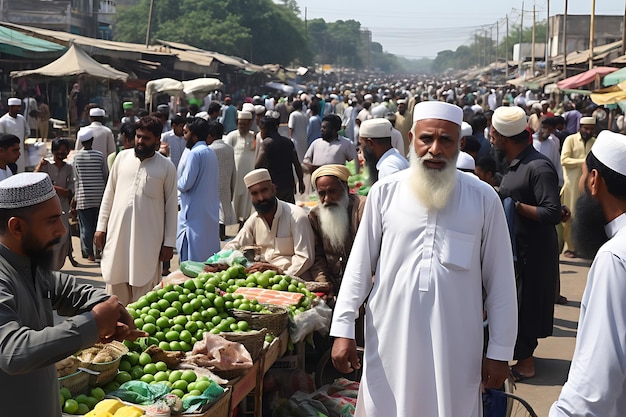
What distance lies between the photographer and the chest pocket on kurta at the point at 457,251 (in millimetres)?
3490

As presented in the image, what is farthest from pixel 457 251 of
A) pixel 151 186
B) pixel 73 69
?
pixel 73 69

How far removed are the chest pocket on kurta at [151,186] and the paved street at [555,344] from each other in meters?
2.89

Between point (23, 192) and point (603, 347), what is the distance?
1.72 m

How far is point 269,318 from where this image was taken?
16.4 feet

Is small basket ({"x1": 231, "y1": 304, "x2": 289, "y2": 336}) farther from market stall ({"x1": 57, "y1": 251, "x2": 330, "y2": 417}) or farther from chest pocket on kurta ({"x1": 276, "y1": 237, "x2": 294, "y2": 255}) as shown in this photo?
chest pocket on kurta ({"x1": 276, "y1": 237, "x2": 294, "y2": 255})

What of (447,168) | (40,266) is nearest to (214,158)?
(447,168)

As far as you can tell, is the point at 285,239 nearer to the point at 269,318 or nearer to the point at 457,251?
the point at 269,318

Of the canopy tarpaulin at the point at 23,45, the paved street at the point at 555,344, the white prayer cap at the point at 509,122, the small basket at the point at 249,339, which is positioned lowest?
the paved street at the point at 555,344

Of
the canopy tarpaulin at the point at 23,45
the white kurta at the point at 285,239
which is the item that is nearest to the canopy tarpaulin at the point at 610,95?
the white kurta at the point at 285,239

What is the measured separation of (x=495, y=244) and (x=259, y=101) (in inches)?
737

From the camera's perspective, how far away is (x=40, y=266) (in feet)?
8.95

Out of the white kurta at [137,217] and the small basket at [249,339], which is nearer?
the small basket at [249,339]

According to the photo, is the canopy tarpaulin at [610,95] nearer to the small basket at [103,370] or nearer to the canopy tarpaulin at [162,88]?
the canopy tarpaulin at [162,88]

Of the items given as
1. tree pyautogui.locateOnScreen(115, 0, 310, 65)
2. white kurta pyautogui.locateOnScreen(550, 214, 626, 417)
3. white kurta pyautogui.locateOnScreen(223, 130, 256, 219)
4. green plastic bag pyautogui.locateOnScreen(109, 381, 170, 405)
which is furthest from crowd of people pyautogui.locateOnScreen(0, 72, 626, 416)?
tree pyautogui.locateOnScreen(115, 0, 310, 65)
